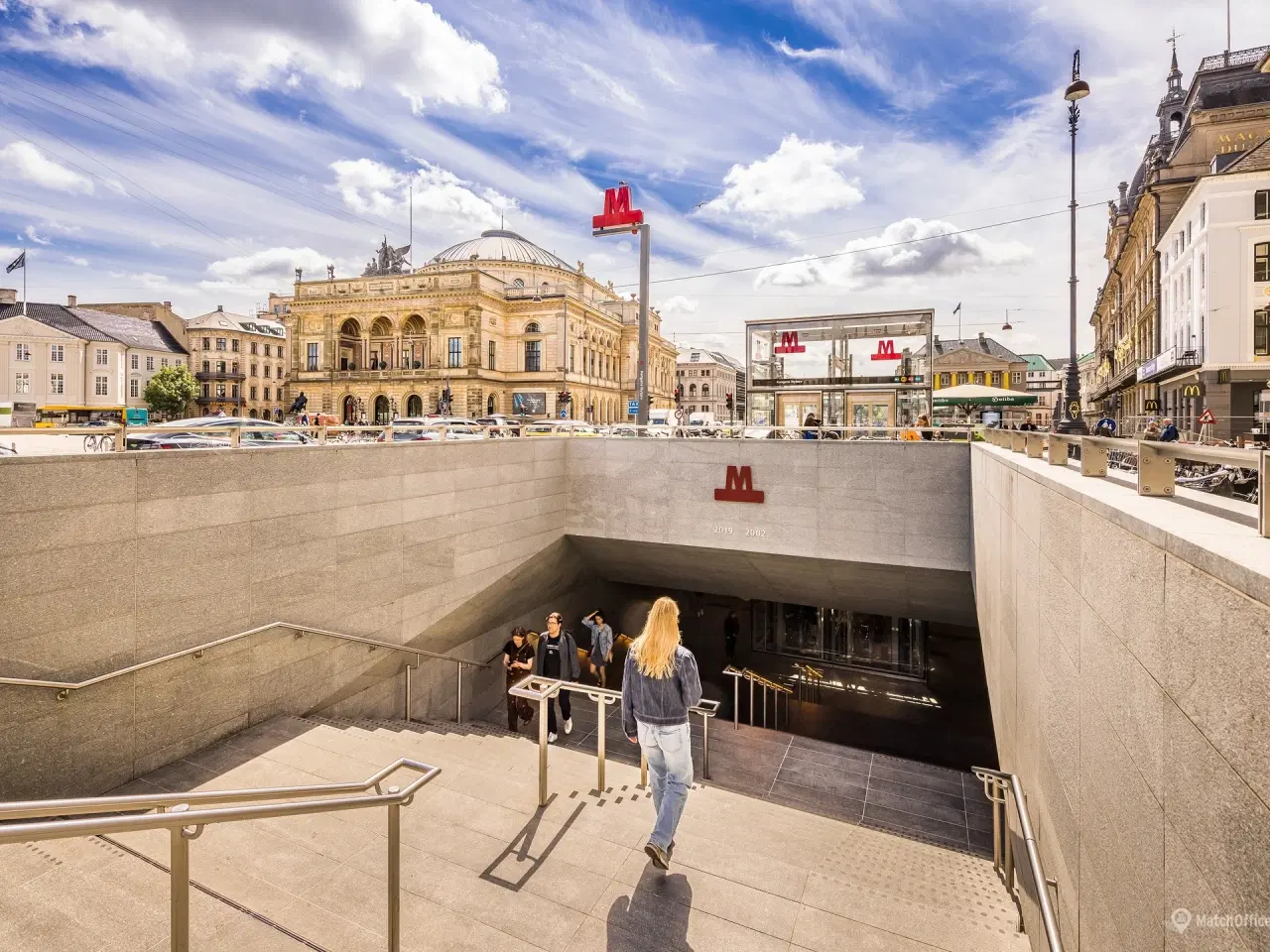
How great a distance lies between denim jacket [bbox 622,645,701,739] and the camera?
15.6ft

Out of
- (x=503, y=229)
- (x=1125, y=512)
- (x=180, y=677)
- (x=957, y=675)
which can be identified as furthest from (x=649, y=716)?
(x=503, y=229)

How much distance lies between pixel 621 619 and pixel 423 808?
16184mm

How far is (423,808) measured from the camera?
570 cm

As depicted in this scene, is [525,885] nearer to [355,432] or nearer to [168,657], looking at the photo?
[168,657]

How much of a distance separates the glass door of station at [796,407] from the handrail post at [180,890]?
1816 centimetres

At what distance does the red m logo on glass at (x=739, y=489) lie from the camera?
15.4 m

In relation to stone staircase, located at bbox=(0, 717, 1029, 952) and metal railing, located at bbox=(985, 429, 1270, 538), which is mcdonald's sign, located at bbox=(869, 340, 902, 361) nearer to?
metal railing, located at bbox=(985, 429, 1270, 538)

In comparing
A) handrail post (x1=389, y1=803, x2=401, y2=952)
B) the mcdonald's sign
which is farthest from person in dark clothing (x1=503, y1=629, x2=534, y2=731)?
the mcdonald's sign

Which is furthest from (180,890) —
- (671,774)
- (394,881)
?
(671,774)

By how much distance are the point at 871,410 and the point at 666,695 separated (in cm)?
1576

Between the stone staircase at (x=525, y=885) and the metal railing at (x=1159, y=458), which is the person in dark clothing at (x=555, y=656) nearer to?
the stone staircase at (x=525, y=885)

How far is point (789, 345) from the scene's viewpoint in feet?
63.6

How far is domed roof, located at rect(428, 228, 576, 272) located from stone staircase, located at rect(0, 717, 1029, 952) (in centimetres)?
6764

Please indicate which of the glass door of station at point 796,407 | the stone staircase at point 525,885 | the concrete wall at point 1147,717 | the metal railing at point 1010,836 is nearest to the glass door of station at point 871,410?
the glass door of station at point 796,407
